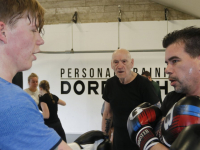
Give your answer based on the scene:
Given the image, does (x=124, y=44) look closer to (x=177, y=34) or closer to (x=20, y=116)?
(x=177, y=34)

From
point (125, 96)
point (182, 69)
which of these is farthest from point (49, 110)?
point (182, 69)

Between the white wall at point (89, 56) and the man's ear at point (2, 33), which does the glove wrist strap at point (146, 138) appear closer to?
the man's ear at point (2, 33)

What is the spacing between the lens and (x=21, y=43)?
0.61 metres

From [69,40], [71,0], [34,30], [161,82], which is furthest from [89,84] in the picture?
[34,30]

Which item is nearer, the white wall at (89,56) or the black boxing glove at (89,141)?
the black boxing glove at (89,141)

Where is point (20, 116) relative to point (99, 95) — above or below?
above

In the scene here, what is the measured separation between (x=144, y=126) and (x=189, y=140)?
0.47 meters

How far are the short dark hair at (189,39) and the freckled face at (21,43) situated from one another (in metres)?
0.84

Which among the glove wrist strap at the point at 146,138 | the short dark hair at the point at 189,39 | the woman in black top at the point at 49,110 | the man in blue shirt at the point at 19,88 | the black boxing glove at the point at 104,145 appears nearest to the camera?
the man in blue shirt at the point at 19,88

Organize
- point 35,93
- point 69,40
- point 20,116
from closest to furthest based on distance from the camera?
point 20,116, point 35,93, point 69,40

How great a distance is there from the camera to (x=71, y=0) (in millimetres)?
4977

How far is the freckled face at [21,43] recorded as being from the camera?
60cm

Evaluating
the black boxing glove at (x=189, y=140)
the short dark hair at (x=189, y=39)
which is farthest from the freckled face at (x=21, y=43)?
the short dark hair at (x=189, y=39)

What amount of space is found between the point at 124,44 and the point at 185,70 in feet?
12.2
